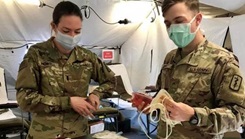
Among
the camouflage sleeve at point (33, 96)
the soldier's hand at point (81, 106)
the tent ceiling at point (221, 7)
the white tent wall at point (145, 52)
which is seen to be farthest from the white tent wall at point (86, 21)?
the soldier's hand at point (81, 106)

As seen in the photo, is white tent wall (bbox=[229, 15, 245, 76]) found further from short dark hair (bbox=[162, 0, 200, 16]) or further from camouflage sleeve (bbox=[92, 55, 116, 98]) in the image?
short dark hair (bbox=[162, 0, 200, 16])

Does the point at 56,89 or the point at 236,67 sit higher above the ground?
the point at 236,67

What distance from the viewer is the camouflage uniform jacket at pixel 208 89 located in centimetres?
108

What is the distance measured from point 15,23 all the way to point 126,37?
2.07 metres

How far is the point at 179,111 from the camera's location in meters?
1.03

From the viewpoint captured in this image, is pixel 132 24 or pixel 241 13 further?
pixel 132 24

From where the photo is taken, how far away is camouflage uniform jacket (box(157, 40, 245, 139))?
3.55 feet

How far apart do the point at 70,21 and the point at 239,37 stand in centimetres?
232

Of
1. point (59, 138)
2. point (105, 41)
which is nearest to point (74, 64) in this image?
point (59, 138)

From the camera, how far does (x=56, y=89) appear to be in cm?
159

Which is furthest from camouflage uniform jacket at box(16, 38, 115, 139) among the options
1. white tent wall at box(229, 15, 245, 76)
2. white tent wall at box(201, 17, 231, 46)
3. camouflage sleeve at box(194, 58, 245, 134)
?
white tent wall at box(201, 17, 231, 46)

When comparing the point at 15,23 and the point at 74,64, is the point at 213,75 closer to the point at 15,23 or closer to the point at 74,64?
the point at 74,64

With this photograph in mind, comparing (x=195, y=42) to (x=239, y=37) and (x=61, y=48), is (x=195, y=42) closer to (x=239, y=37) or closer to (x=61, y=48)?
(x=61, y=48)

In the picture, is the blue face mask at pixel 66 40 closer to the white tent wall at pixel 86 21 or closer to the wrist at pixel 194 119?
the wrist at pixel 194 119
